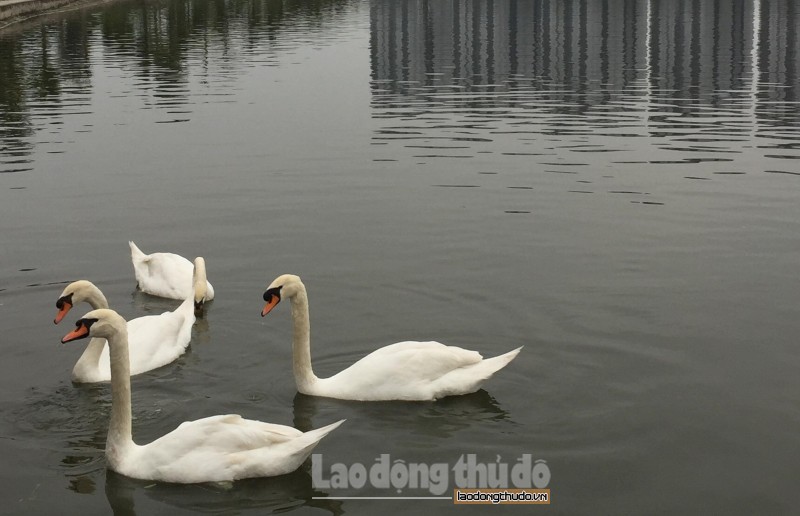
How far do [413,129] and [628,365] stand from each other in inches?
807

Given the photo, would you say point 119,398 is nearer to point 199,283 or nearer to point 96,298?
point 96,298

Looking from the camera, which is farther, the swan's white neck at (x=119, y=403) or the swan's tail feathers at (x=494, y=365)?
the swan's tail feathers at (x=494, y=365)

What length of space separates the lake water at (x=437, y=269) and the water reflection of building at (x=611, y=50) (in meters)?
5.72

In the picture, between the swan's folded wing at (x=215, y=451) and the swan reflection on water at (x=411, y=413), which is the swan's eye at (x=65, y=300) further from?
the swan's folded wing at (x=215, y=451)

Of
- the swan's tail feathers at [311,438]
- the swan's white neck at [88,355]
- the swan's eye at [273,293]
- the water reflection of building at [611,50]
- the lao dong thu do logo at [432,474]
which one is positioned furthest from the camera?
the water reflection of building at [611,50]

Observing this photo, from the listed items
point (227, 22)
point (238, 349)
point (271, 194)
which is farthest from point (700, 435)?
point (227, 22)

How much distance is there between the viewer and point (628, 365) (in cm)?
1388

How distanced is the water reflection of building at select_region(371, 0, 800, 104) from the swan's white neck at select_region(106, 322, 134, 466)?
34.3m

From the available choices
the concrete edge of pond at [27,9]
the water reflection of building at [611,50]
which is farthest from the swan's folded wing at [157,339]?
the concrete edge of pond at [27,9]

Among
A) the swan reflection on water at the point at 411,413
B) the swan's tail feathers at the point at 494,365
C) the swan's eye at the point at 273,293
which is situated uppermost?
the swan's eye at the point at 273,293

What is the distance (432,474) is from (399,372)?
5.67ft

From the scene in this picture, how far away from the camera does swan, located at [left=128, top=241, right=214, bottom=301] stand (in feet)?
56.7

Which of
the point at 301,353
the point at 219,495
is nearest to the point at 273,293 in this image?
the point at 301,353

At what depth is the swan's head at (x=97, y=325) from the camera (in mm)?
11703
